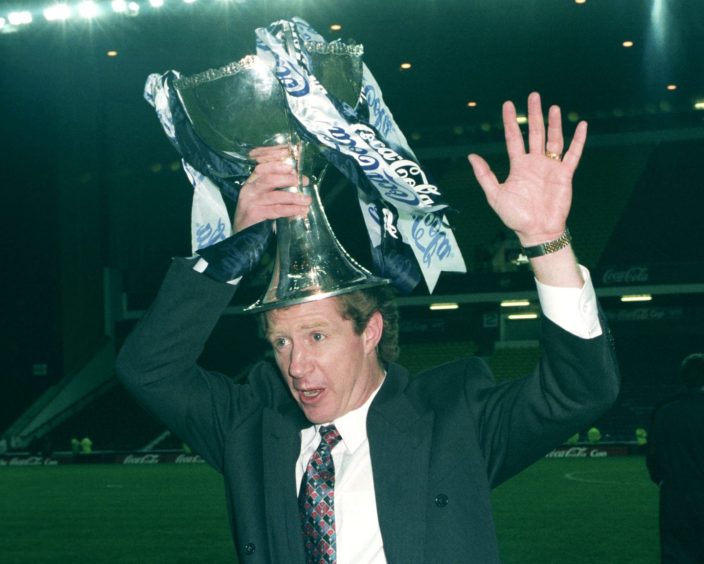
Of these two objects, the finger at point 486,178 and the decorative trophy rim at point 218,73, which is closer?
the finger at point 486,178

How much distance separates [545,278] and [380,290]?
0.50 meters

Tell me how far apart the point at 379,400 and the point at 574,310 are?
0.55 m

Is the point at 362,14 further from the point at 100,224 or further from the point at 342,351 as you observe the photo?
the point at 342,351

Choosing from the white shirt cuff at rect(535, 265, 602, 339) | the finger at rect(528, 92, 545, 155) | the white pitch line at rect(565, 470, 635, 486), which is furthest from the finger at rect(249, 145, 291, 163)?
the white pitch line at rect(565, 470, 635, 486)

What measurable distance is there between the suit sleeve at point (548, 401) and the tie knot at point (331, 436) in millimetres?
328

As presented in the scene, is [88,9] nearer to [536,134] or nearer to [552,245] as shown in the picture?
[536,134]

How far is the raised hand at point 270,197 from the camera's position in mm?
2543

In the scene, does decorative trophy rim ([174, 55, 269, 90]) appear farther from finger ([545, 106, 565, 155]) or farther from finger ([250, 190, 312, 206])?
finger ([545, 106, 565, 155])

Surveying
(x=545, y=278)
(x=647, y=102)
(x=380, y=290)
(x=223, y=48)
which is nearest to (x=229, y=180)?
(x=380, y=290)

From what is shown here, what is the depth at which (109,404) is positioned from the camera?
27.5 m

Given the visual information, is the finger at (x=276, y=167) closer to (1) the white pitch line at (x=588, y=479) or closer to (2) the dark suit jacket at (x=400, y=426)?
(2) the dark suit jacket at (x=400, y=426)

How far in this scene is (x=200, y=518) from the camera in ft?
40.1

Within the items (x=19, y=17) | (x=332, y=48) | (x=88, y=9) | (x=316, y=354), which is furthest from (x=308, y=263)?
(x=19, y=17)

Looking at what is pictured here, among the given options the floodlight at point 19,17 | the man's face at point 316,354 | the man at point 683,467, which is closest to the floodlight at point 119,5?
the floodlight at point 19,17
